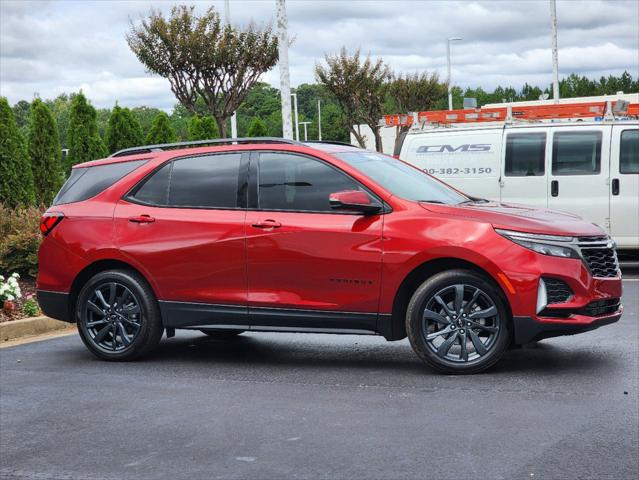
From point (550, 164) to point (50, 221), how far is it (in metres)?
8.60

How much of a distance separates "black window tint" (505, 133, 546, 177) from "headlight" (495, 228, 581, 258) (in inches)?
315

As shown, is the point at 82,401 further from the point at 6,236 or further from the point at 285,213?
the point at 6,236

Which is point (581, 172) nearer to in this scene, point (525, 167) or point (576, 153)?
point (576, 153)

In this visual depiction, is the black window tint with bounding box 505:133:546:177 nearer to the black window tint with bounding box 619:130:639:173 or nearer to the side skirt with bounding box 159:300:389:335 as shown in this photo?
the black window tint with bounding box 619:130:639:173

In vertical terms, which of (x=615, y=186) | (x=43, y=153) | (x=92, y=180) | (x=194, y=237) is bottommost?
(x=615, y=186)

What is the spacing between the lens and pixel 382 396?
7312mm

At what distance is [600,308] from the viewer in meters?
7.80

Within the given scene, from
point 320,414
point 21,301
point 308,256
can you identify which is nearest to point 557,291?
point 308,256

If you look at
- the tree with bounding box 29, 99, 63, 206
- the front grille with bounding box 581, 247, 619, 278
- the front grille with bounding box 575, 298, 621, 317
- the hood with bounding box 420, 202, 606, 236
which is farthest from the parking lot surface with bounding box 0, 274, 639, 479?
the tree with bounding box 29, 99, 63, 206

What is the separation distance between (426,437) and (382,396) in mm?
1163

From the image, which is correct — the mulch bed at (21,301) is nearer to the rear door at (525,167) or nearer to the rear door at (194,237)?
the rear door at (194,237)

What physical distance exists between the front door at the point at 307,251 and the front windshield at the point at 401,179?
0.90ft

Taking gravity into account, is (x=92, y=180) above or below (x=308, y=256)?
above

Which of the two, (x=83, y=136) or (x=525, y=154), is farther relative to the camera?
(x=83, y=136)
